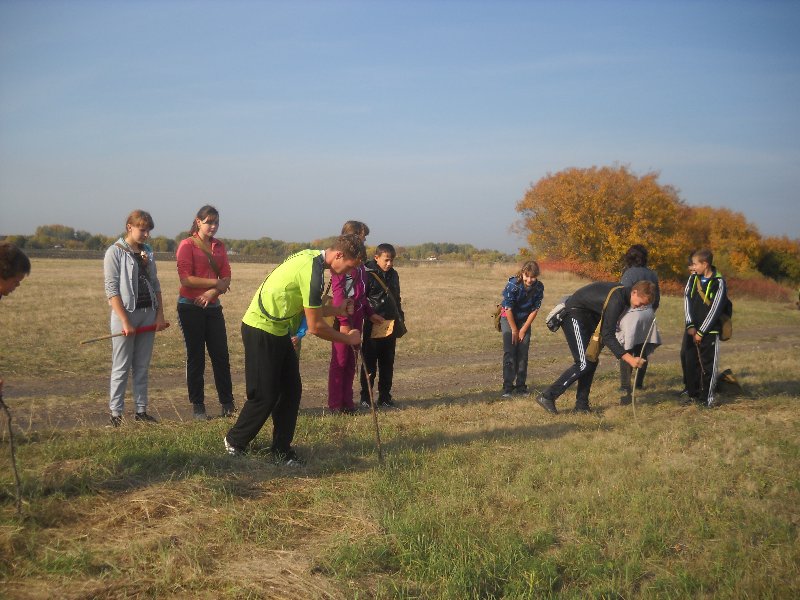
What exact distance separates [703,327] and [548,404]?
2629 mm

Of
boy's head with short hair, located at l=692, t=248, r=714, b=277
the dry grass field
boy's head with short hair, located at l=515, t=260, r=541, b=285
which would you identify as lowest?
the dry grass field

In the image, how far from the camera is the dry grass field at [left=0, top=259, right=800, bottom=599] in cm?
387

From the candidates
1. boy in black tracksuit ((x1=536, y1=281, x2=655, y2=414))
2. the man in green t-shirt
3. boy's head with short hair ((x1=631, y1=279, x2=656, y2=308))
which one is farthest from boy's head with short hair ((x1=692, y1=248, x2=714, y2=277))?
the man in green t-shirt

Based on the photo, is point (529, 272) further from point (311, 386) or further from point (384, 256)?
point (311, 386)

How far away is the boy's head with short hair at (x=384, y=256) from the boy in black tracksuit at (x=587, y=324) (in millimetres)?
2343

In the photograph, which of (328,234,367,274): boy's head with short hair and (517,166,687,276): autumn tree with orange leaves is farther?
(517,166,687,276): autumn tree with orange leaves

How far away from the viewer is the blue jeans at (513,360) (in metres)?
9.70

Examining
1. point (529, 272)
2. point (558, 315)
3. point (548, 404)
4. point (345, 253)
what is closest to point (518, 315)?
point (529, 272)

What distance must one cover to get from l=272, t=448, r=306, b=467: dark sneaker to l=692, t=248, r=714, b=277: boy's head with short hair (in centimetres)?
636

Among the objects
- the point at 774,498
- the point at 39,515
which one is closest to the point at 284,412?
the point at 39,515

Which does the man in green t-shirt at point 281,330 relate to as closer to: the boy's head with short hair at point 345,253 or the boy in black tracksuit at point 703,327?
the boy's head with short hair at point 345,253

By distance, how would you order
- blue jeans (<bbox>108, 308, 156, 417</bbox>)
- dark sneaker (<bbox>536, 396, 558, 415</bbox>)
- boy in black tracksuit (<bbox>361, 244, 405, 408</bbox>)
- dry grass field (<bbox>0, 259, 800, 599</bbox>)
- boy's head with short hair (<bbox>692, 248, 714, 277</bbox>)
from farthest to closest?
boy's head with short hair (<bbox>692, 248, 714, 277</bbox>), boy in black tracksuit (<bbox>361, 244, 405, 408</bbox>), dark sneaker (<bbox>536, 396, 558, 415</bbox>), blue jeans (<bbox>108, 308, 156, 417</bbox>), dry grass field (<bbox>0, 259, 800, 599</bbox>)

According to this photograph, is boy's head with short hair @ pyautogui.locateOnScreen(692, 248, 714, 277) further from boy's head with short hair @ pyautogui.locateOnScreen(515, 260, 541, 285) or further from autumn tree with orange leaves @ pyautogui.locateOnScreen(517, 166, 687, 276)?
autumn tree with orange leaves @ pyautogui.locateOnScreen(517, 166, 687, 276)

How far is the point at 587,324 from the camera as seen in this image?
8.52 metres
